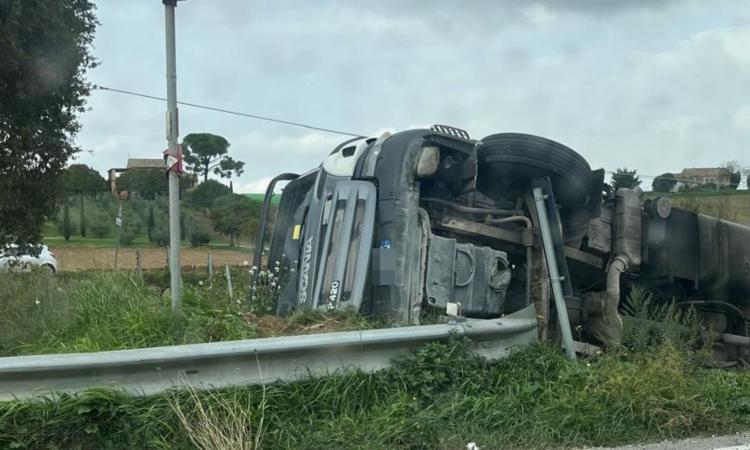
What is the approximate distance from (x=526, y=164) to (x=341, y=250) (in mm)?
1726

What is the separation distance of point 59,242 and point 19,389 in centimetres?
2327

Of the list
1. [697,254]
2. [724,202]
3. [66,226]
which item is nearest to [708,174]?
[724,202]

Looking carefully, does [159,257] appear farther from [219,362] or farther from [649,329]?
[219,362]

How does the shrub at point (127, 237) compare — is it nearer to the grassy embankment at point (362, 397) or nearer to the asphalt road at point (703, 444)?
the grassy embankment at point (362, 397)

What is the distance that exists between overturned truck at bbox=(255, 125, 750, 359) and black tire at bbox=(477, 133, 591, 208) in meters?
0.01

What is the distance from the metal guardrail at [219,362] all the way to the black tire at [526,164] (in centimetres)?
150

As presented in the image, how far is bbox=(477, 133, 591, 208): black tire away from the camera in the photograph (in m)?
6.07

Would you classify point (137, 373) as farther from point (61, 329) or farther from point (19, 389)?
point (61, 329)

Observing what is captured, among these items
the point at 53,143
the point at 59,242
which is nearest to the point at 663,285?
the point at 53,143

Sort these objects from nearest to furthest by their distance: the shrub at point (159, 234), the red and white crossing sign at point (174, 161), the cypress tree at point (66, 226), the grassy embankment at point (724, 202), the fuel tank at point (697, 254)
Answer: the red and white crossing sign at point (174, 161)
the fuel tank at point (697, 254)
the grassy embankment at point (724, 202)
the shrub at point (159, 234)
the cypress tree at point (66, 226)

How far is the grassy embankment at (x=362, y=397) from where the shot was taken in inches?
155

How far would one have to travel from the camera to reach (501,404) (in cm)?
479

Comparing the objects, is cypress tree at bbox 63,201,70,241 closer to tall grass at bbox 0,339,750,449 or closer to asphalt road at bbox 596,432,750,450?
tall grass at bbox 0,339,750,449

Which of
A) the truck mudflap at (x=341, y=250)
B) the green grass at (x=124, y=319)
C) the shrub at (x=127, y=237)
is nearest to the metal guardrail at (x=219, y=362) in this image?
the green grass at (x=124, y=319)
